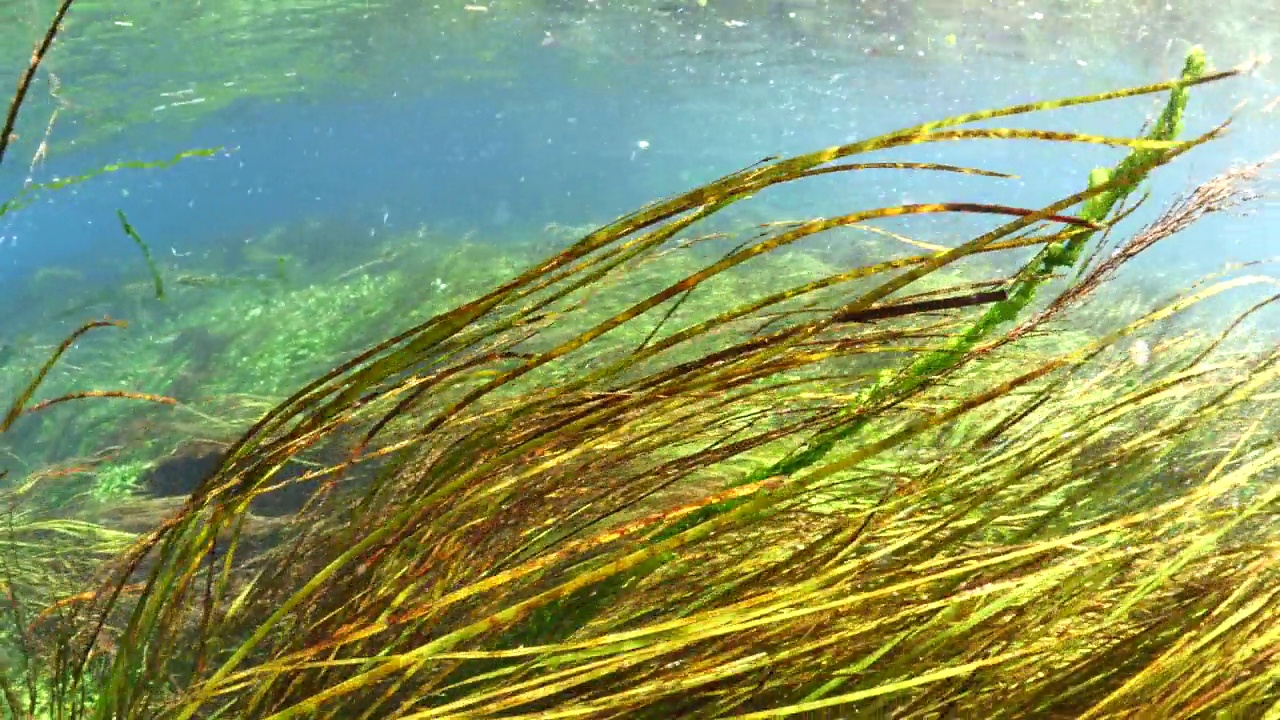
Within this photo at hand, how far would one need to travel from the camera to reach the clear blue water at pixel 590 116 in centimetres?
2830

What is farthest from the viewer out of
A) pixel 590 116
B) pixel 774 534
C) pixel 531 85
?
pixel 590 116

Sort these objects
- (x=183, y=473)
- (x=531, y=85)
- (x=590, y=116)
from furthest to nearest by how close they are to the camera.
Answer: (x=590, y=116), (x=531, y=85), (x=183, y=473)

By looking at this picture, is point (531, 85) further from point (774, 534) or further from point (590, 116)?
point (774, 534)

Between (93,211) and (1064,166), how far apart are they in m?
83.4

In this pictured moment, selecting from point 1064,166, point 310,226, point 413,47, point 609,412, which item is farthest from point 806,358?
point 1064,166

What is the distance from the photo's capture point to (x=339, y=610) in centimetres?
112

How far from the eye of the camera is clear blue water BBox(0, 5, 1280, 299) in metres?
28.3

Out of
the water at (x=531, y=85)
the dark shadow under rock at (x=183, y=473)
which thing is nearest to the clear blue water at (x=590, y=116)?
the water at (x=531, y=85)

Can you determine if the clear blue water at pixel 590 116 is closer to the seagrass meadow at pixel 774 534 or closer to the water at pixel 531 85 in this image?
the water at pixel 531 85

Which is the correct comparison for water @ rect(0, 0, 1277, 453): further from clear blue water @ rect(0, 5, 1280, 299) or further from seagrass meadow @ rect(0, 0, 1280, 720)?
seagrass meadow @ rect(0, 0, 1280, 720)

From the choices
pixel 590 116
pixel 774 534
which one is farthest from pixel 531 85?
pixel 774 534

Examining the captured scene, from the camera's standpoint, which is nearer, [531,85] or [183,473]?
[183,473]

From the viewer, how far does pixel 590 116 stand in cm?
5738

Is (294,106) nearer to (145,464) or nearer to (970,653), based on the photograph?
(145,464)
